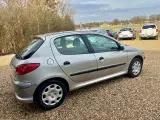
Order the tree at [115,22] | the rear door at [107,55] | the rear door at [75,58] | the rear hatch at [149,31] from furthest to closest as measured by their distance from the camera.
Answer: the tree at [115,22] < the rear hatch at [149,31] < the rear door at [107,55] < the rear door at [75,58]

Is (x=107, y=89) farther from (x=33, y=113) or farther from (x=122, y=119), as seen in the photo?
(x=33, y=113)

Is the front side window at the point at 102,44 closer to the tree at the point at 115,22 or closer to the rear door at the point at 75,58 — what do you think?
the rear door at the point at 75,58

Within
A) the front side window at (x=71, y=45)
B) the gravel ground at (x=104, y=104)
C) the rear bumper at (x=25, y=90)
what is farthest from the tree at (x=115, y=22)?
the rear bumper at (x=25, y=90)

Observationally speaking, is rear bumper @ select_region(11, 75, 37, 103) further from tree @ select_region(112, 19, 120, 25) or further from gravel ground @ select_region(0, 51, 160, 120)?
tree @ select_region(112, 19, 120, 25)

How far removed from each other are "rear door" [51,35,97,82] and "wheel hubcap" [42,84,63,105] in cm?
37

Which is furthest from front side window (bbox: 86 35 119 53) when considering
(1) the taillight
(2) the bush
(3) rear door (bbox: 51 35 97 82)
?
(2) the bush

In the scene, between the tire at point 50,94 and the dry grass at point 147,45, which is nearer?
the tire at point 50,94

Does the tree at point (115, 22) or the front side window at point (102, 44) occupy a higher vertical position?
the tree at point (115, 22)

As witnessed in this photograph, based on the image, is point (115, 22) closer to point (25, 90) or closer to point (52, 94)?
point (52, 94)

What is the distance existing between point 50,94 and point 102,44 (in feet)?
5.97

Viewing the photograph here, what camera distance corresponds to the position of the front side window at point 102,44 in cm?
445

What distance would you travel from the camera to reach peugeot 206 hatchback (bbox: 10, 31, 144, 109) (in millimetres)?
3510

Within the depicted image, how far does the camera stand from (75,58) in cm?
396

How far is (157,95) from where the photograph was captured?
4105mm
